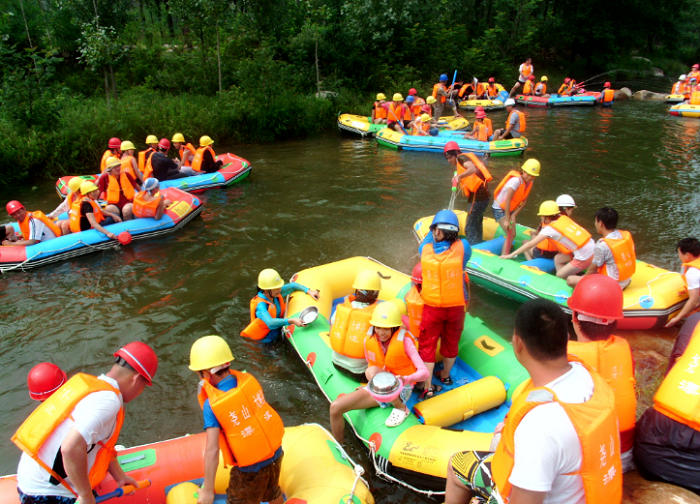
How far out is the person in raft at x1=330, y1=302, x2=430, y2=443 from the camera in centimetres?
351

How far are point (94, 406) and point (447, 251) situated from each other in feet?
8.84

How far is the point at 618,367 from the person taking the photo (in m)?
2.50

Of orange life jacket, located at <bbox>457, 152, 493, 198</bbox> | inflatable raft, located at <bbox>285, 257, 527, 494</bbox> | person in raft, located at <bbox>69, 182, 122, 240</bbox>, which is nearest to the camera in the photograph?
inflatable raft, located at <bbox>285, 257, 527, 494</bbox>

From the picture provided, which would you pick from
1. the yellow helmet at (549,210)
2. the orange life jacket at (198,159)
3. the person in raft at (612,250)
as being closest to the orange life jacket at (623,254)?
the person in raft at (612,250)

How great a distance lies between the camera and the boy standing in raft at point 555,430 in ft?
5.41

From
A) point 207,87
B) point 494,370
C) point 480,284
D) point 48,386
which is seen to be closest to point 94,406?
point 48,386

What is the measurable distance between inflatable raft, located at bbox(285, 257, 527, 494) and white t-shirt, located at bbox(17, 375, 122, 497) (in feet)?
6.20

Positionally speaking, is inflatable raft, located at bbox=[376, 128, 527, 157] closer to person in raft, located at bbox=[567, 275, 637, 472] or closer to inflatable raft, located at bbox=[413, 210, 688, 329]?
inflatable raft, located at bbox=[413, 210, 688, 329]

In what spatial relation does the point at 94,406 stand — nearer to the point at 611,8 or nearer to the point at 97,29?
the point at 97,29

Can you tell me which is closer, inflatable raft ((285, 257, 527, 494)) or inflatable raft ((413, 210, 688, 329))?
inflatable raft ((285, 257, 527, 494))

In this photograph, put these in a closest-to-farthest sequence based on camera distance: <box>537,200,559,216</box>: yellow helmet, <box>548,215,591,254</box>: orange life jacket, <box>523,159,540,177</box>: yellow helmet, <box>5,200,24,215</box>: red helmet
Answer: <box>548,215,591,254</box>: orange life jacket, <box>537,200,559,216</box>: yellow helmet, <box>523,159,540,177</box>: yellow helmet, <box>5,200,24,215</box>: red helmet

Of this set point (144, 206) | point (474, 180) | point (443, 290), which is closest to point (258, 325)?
point (443, 290)

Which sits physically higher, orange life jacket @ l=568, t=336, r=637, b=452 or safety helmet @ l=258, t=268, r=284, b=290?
orange life jacket @ l=568, t=336, r=637, b=452

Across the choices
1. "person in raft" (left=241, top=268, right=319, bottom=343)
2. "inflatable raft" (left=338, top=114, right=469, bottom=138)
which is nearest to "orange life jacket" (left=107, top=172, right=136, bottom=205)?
"person in raft" (left=241, top=268, right=319, bottom=343)
